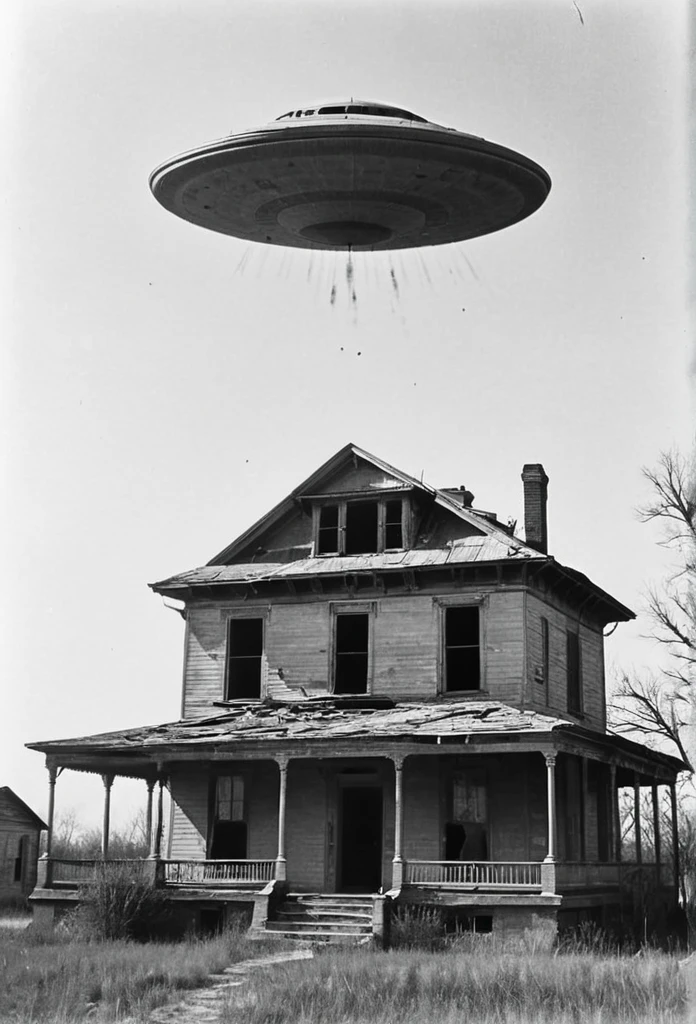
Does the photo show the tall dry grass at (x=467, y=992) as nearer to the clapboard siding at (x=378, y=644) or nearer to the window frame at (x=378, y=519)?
the clapboard siding at (x=378, y=644)

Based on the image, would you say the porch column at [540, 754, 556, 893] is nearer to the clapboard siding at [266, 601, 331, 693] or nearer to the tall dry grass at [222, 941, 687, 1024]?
the tall dry grass at [222, 941, 687, 1024]

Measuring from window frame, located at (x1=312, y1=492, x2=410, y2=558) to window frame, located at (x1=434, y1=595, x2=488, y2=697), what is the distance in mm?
1751

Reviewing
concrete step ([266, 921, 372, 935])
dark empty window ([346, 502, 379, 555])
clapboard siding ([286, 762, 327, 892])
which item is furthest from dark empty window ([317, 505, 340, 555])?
concrete step ([266, 921, 372, 935])

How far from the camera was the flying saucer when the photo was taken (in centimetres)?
1681

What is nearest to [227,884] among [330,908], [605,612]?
[330,908]

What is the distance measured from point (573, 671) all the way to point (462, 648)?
13.9ft

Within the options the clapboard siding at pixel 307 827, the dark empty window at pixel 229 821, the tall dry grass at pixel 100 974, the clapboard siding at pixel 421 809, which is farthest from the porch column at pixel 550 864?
the dark empty window at pixel 229 821

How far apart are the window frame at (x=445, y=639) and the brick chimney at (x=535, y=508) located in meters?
2.76

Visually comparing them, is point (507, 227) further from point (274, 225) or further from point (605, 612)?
point (605, 612)

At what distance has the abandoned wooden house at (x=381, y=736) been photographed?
2833 centimetres

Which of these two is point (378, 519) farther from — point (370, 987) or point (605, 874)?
point (370, 987)

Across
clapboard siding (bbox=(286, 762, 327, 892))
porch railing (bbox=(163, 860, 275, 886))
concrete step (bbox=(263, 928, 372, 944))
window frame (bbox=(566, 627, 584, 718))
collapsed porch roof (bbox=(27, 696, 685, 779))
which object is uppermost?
window frame (bbox=(566, 627, 584, 718))

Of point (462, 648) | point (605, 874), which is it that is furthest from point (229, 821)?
point (605, 874)

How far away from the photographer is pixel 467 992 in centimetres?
2031
